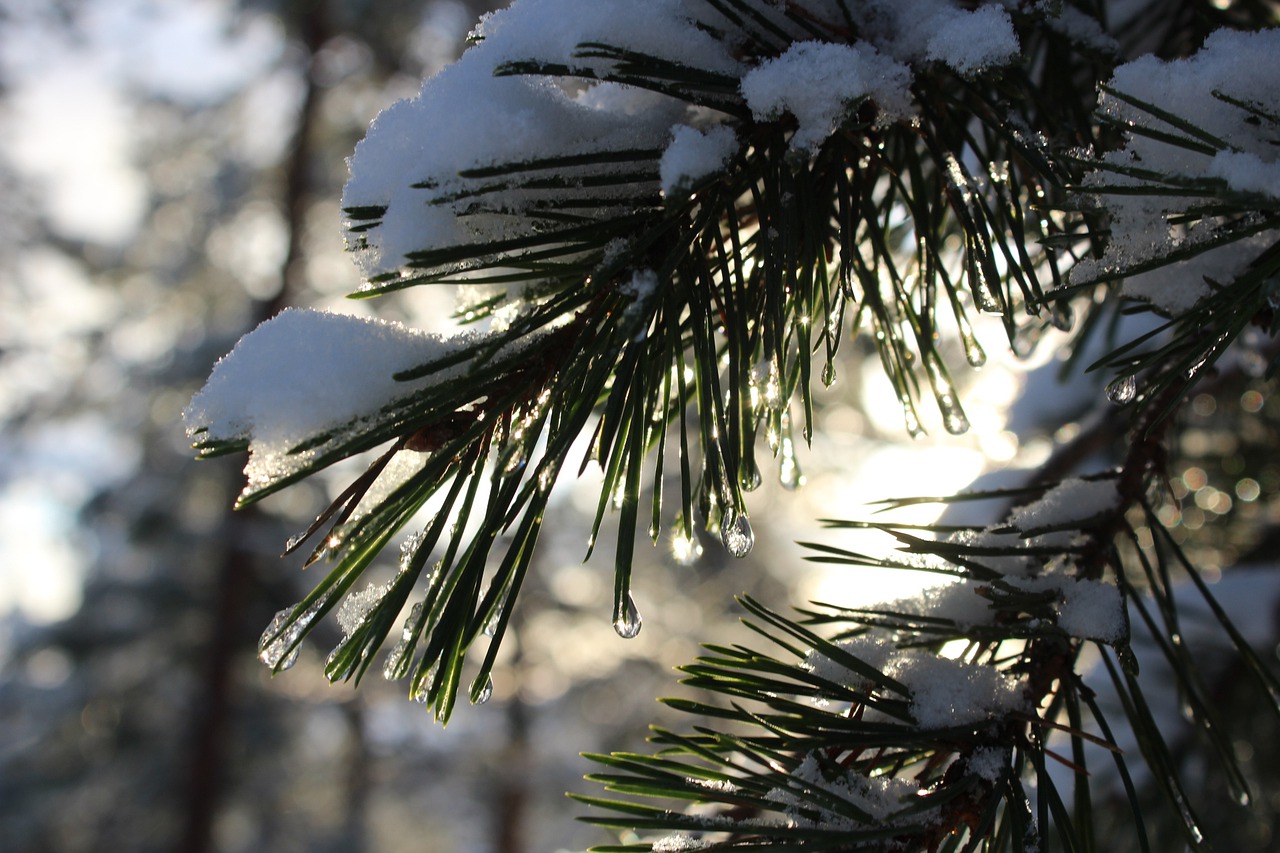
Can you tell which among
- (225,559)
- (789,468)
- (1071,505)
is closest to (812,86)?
(789,468)

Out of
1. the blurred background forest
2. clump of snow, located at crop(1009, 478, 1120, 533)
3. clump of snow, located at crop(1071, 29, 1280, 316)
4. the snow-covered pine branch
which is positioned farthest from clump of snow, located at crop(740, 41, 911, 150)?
the blurred background forest

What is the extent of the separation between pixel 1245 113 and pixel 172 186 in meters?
9.52

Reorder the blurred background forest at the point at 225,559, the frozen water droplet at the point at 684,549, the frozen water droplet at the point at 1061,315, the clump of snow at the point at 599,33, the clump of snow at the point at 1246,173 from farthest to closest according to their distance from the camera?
the blurred background forest at the point at 225,559, the frozen water droplet at the point at 1061,315, the frozen water droplet at the point at 684,549, the clump of snow at the point at 599,33, the clump of snow at the point at 1246,173

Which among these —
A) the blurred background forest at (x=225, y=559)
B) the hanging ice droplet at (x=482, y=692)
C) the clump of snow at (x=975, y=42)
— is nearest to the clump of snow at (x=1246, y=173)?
the clump of snow at (x=975, y=42)

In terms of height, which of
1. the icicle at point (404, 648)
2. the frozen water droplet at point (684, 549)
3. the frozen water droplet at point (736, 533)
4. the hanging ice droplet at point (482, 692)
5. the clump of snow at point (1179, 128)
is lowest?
the hanging ice droplet at point (482, 692)

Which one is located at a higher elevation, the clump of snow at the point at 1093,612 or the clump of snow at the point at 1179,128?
the clump of snow at the point at 1179,128

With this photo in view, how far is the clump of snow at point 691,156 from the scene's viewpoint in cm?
47

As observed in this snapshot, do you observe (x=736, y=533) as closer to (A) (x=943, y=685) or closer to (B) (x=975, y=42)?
(A) (x=943, y=685)

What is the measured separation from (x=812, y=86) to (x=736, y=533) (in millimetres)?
291

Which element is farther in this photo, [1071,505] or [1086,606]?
[1071,505]

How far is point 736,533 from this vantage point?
583 millimetres

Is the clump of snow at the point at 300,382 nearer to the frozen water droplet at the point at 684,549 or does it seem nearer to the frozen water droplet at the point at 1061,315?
the frozen water droplet at the point at 684,549

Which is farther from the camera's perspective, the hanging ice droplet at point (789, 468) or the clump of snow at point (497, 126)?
the hanging ice droplet at point (789, 468)

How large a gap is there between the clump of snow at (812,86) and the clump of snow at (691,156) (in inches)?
1.0
